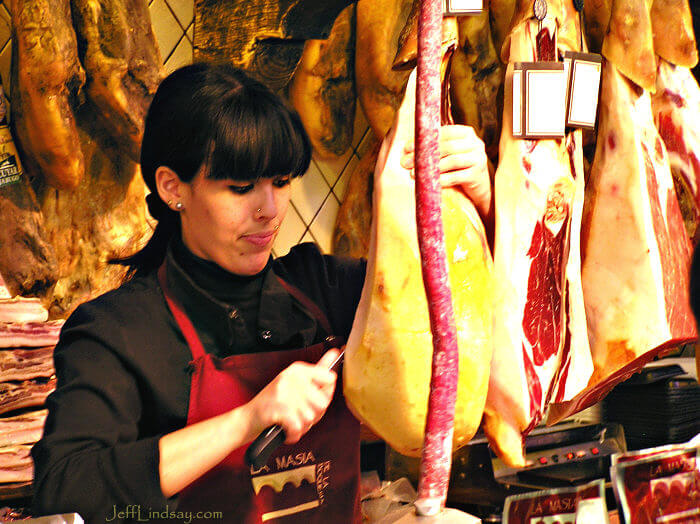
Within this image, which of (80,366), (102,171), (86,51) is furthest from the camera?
(102,171)

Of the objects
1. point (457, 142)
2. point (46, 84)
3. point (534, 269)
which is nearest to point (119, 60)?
point (46, 84)

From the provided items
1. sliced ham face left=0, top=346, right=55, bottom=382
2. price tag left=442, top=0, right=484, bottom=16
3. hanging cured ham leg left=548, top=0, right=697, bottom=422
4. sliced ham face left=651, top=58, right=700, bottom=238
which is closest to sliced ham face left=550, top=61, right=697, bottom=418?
hanging cured ham leg left=548, top=0, right=697, bottom=422

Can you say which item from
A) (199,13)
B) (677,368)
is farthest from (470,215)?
(677,368)

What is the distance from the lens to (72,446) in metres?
1.28

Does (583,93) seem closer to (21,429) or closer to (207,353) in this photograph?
(207,353)

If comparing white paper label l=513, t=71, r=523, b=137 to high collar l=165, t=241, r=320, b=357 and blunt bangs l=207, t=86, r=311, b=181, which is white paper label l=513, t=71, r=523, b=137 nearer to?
blunt bangs l=207, t=86, r=311, b=181

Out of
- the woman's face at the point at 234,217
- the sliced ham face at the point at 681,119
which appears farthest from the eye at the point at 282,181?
the sliced ham face at the point at 681,119

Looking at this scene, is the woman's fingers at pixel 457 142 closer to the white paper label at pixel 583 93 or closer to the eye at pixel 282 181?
the white paper label at pixel 583 93

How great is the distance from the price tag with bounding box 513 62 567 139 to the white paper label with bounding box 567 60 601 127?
6cm

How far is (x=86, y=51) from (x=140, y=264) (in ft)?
2.25

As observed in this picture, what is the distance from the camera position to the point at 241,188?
57.2 inches

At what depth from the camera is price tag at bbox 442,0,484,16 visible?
1233 mm

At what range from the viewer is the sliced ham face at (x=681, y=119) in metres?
1.65

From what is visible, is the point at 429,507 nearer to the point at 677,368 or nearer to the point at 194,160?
the point at 194,160
